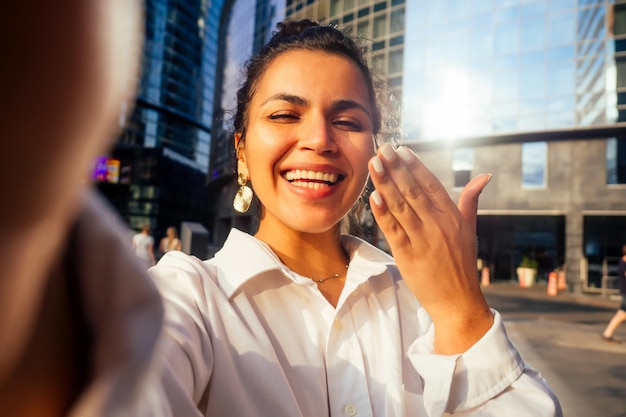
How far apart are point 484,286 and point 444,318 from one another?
736 inches

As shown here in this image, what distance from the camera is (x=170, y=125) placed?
46.5 m

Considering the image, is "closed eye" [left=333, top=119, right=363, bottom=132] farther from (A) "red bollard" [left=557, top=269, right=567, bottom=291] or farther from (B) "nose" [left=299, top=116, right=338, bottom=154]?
(A) "red bollard" [left=557, top=269, right=567, bottom=291]

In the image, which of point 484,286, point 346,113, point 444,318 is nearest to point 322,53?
point 346,113

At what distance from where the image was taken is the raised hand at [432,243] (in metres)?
1.12

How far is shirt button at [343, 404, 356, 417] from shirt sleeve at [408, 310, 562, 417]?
21 centimetres

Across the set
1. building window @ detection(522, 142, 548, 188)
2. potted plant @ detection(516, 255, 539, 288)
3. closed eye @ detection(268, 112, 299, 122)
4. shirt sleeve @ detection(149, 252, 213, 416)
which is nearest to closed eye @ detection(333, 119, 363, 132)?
closed eye @ detection(268, 112, 299, 122)

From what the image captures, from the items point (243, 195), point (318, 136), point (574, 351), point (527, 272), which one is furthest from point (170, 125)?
point (318, 136)

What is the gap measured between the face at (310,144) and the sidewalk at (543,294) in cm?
1515

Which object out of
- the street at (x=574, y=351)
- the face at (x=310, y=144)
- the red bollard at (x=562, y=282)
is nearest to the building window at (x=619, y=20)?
the red bollard at (x=562, y=282)

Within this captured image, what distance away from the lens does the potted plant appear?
18.8 meters

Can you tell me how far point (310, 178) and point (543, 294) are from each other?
17700 mm

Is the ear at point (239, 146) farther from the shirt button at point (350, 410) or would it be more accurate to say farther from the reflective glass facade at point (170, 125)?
the reflective glass facade at point (170, 125)

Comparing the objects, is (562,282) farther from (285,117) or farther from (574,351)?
(285,117)

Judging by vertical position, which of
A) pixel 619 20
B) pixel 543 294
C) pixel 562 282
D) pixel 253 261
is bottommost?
pixel 543 294
